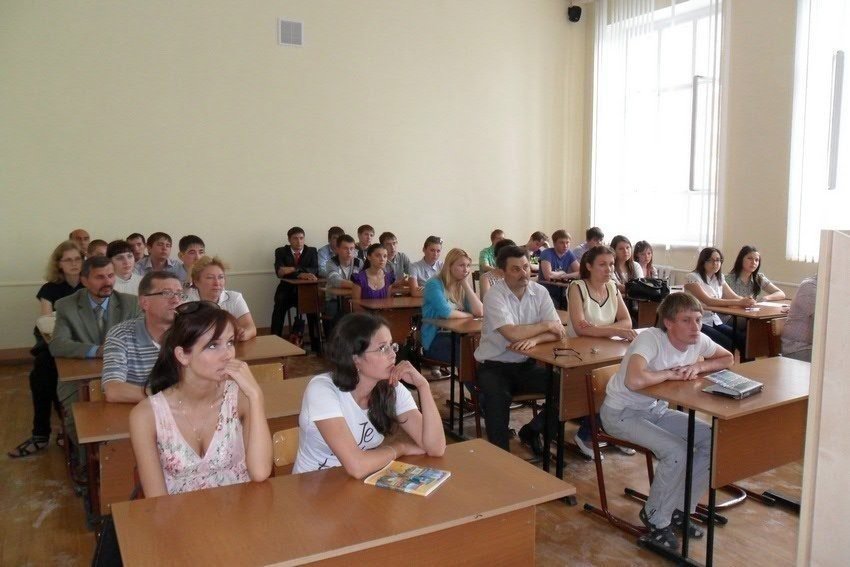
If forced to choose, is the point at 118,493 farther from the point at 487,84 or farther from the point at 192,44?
the point at 487,84

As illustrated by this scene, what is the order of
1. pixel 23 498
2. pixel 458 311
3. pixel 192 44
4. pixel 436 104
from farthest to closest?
pixel 436 104 → pixel 192 44 → pixel 458 311 → pixel 23 498

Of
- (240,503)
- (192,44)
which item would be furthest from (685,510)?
(192,44)

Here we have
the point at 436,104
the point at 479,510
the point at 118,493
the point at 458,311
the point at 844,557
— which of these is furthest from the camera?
the point at 436,104

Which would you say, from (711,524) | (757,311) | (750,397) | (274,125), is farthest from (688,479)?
(274,125)

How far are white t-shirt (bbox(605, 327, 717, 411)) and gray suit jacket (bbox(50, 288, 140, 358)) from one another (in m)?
2.61

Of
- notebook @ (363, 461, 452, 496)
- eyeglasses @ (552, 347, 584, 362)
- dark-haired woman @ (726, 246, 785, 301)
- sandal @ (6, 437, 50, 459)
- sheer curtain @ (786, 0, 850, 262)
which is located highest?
sheer curtain @ (786, 0, 850, 262)

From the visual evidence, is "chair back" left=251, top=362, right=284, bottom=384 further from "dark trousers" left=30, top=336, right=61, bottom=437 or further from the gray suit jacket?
"dark trousers" left=30, top=336, right=61, bottom=437

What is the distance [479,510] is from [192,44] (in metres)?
6.75

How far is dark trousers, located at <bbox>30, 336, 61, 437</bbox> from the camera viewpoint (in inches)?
165

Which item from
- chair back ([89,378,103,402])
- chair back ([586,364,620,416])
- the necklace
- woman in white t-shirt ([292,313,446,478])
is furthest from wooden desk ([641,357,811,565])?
Result: chair back ([89,378,103,402])

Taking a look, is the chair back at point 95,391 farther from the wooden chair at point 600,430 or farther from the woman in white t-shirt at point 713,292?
the woman in white t-shirt at point 713,292

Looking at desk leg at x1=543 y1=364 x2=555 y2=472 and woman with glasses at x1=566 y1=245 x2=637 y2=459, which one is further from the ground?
woman with glasses at x1=566 y1=245 x2=637 y2=459

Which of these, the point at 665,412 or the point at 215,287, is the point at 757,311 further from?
the point at 215,287

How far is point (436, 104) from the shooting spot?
28.1ft
